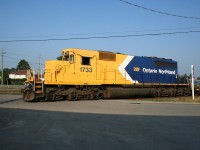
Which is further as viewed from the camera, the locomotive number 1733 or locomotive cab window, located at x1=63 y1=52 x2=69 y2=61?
the locomotive number 1733

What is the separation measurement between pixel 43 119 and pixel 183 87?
73.9 ft

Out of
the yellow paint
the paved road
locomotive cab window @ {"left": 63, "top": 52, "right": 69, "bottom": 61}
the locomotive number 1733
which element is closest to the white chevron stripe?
the yellow paint

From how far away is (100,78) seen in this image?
75.5 feet

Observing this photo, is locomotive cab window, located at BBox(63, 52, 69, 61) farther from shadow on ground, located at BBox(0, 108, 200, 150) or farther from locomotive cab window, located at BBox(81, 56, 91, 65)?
shadow on ground, located at BBox(0, 108, 200, 150)

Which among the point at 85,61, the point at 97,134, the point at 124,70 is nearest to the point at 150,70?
the point at 124,70

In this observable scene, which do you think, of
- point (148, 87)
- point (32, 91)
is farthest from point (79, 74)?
point (148, 87)

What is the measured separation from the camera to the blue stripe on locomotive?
1015 inches

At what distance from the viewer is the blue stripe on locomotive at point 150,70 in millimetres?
25781

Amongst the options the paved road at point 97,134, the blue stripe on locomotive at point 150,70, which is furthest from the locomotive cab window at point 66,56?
the paved road at point 97,134

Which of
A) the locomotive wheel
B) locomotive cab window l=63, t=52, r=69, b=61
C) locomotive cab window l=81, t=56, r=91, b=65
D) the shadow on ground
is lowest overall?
the shadow on ground

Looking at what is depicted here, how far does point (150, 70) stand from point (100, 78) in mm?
6359

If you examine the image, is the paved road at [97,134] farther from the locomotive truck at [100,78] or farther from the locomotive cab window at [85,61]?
the locomotive cab window at [85,61]

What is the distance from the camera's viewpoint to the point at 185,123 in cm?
1017

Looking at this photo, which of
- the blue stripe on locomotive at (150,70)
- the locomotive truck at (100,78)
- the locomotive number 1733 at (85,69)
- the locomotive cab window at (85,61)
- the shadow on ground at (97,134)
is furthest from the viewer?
the blue stripe on locomotive at (150,70)
